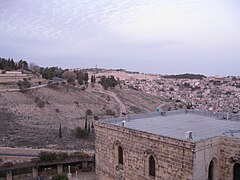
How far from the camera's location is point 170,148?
11023mm

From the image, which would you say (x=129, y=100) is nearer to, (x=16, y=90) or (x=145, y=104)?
(x=145, y=104)

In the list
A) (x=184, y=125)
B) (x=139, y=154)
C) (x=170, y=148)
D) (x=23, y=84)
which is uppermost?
(x=23, y=84)

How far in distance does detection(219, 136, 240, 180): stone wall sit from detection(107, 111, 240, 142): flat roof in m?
0.78

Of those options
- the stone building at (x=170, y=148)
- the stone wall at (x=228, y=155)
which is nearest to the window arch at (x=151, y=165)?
the stone building at (x=170, y=148)

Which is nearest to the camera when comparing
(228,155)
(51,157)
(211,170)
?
(228,155)

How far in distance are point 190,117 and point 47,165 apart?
10693 mm

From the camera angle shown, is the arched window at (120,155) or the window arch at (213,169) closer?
the window arch at (213,169)

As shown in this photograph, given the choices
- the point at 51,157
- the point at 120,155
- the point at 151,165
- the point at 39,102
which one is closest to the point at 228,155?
the point at 151,165

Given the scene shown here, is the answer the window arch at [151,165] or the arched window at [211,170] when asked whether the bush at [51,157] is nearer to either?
the window arch at [151,165]

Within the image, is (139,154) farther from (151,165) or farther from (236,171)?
(236,171)

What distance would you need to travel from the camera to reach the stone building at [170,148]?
10555 millimetres

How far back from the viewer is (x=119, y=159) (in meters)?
13.9

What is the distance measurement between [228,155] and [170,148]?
2.22 m

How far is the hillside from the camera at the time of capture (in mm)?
29797
